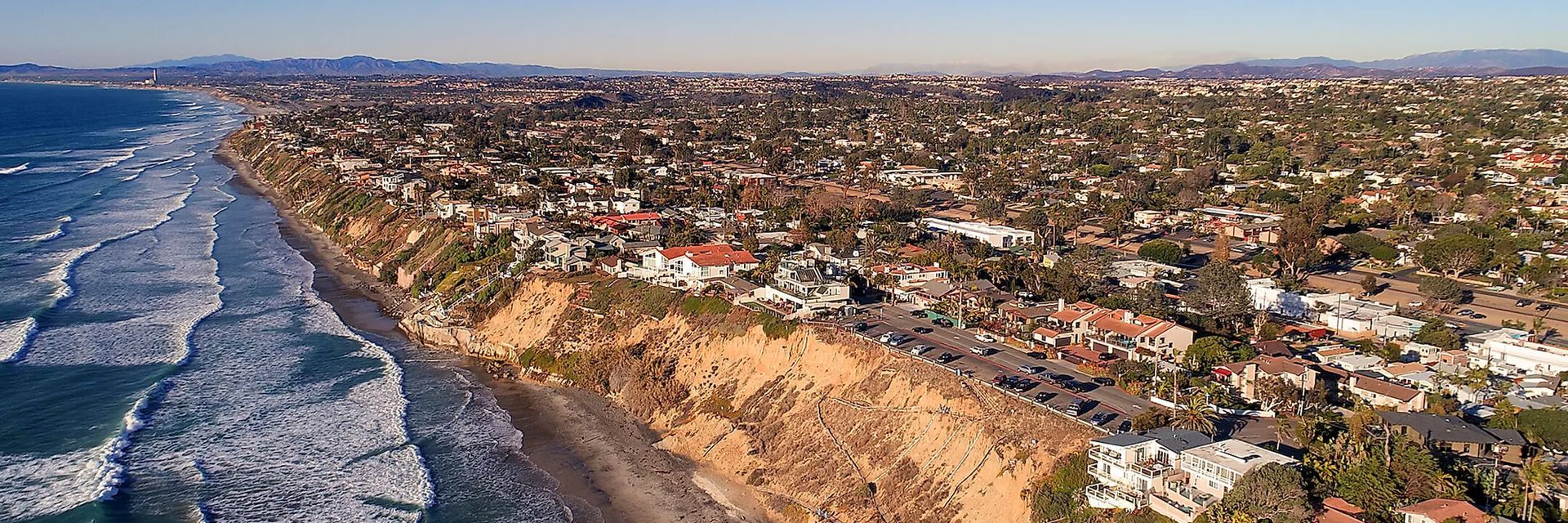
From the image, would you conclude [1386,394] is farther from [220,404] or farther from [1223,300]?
[220,404]

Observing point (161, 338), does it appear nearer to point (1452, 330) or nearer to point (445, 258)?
point (445, 258)

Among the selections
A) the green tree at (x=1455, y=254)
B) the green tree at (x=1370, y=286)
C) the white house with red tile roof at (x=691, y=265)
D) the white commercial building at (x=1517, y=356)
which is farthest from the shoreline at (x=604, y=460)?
the green tree at (x=1455, y=254)

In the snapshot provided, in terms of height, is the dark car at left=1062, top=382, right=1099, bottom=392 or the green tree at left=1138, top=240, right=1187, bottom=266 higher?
the green tree at left=1138, top=240, right=1187, bottom=266

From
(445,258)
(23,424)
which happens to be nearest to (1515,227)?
(445,258)

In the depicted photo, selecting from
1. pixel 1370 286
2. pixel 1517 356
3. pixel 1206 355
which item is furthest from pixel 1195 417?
pixel 1370 286

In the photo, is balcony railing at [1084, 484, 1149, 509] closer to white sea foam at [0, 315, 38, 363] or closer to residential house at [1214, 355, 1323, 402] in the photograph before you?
residential house at [1214, 355, 1323, 402]

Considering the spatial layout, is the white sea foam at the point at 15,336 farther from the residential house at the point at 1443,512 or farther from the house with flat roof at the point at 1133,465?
the residential house at the point at 1443,512

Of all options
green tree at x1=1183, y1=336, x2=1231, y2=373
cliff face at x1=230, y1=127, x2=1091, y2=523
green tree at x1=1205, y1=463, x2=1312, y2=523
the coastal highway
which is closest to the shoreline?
cliff face at x1=230, y1=127, x2=1091, y2=523
